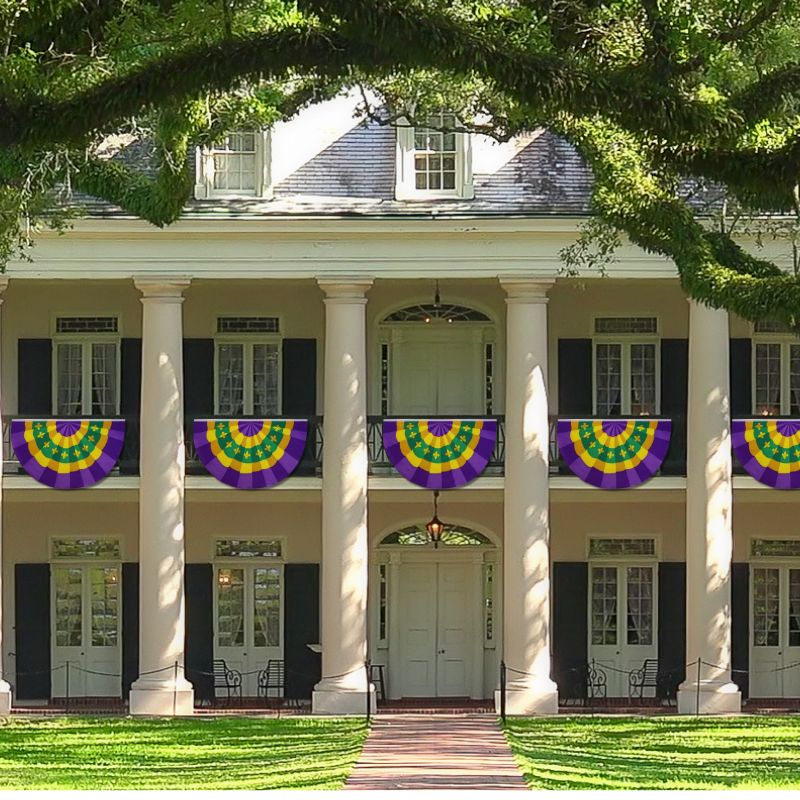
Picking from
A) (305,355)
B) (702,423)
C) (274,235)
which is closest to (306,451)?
(305,355)

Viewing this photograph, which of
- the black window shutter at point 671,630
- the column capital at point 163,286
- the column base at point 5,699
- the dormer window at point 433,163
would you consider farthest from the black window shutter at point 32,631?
the black window shutter at point 671,630

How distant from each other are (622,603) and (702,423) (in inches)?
142

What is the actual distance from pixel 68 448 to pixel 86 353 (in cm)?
234

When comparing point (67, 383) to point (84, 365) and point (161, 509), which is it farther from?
point (161, 509)

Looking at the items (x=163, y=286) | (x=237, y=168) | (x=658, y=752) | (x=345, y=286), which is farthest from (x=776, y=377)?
(x=658, y=752)

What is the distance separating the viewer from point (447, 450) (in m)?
28.9

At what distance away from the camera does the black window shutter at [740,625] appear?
30594mm

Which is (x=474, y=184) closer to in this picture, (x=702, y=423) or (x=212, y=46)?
(x=702, y=423)

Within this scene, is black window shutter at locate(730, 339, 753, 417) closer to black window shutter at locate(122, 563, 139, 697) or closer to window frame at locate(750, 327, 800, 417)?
window frame at locate(750, 327, 800, 417)

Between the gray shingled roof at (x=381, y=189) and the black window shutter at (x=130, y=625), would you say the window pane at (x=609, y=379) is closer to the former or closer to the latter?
the gray shingled roof at (x=381, y=189)

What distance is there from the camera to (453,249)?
28688mm

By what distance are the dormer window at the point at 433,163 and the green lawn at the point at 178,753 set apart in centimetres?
719

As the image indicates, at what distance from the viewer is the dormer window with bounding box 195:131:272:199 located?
1143 inches

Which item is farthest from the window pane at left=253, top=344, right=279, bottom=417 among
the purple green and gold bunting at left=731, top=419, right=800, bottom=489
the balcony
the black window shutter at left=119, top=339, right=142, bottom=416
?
the purple green and gold bunting at left=731, top=419, right=800, bottom=489
